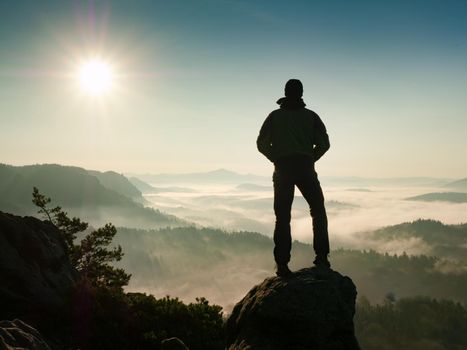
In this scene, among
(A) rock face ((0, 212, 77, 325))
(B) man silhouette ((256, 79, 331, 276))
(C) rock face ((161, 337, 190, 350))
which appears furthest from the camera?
(C) rock face ((161, 337, 190, 350))

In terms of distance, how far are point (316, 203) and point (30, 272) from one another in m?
10.3

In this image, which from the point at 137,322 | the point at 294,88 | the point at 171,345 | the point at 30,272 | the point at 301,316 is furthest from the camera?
the point at 137,322

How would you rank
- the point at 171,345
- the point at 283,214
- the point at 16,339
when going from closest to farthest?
the point at 16,339 < the point at 283,214 < the point at 171,345

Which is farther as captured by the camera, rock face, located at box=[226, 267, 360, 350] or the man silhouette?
the man silhouette

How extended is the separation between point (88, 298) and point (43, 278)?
174 centimetres

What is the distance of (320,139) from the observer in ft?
30.5

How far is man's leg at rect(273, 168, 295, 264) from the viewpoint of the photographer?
8.82 meters

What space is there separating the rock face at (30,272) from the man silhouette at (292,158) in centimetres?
846

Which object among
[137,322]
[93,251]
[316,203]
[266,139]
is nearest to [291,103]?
[266,139]

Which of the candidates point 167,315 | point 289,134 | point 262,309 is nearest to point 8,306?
point 167,315

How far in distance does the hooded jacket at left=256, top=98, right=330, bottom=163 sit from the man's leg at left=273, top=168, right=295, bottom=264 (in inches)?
23.7

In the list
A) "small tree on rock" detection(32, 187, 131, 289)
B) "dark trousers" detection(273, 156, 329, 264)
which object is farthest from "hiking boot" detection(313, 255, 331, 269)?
"small tree on rock" detection(32, 187, 131, 289)

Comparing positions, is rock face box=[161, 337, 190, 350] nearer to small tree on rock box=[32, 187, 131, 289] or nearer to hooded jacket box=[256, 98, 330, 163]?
hooded jacket box=[256, 98, 330, 163]

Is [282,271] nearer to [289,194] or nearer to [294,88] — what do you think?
[289,194]
